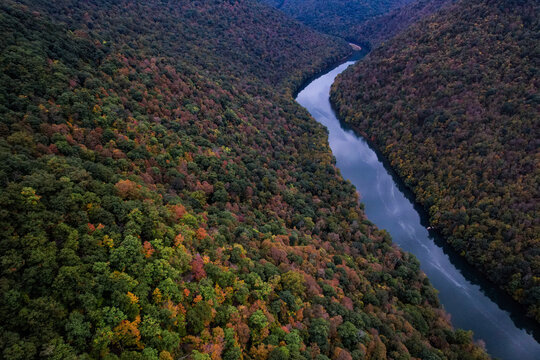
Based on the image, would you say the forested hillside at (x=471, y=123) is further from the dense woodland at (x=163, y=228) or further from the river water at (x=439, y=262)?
the dense woodland at (x=163, y=228)

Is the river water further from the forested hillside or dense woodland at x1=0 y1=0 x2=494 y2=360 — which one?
dense woodland at x1=0 y1=0 x2=494 y2=360

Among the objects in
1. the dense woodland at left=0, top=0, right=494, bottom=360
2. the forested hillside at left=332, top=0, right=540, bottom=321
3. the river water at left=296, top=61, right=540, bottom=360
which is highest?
the forested hillside at left=332, top=0, right=540, bottom=321

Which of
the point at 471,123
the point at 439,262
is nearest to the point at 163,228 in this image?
the point at 439,262

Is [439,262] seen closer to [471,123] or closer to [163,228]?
[471,123]

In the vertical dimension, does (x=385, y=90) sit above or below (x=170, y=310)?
above

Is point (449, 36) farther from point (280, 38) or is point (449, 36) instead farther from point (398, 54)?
point (280, 38)

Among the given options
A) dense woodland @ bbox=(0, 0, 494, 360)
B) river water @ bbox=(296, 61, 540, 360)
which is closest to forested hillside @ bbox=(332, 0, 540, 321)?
river water @ bbox=(296, 61, 540, 360)

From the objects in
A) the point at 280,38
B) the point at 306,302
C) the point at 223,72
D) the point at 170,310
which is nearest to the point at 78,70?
the point at 170,310
